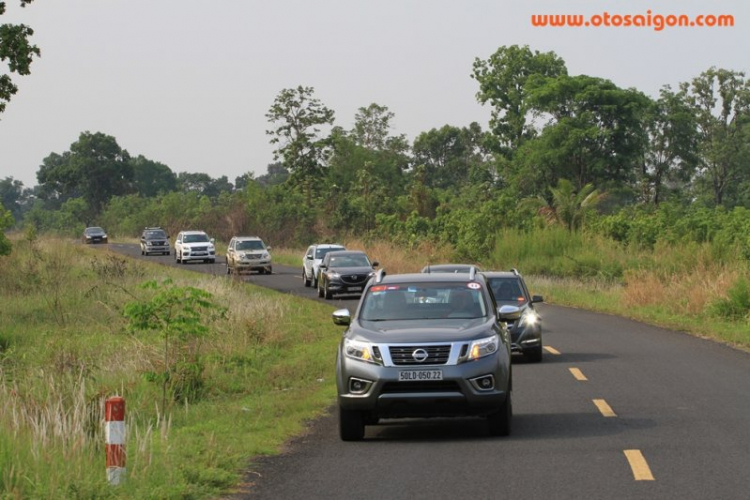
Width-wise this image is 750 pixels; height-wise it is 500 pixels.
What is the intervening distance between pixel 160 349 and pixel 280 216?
65076 mm

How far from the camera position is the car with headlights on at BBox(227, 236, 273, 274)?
5347 centimetres

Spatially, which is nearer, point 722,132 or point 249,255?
point 249,255

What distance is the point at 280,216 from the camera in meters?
86.1

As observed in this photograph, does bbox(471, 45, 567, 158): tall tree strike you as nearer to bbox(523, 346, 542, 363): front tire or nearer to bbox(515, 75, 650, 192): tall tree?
bbox(515, 75, 650, 192): tall tree

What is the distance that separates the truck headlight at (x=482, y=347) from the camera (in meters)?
12.9

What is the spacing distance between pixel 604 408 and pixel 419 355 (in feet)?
12.0

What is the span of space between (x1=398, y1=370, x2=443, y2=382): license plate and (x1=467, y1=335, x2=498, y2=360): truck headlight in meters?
0.39

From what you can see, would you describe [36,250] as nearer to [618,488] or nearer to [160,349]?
[160,349]

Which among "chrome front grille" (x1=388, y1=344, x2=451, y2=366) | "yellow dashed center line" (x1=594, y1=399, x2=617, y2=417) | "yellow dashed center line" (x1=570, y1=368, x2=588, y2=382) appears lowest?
"yellow dashed center line" (x1=570, y1=368, x2=588, y2=382)

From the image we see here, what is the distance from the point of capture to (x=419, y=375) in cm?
1272

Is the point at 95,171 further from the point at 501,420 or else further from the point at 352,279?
the point at 501,420

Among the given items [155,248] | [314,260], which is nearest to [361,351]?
[314,260]

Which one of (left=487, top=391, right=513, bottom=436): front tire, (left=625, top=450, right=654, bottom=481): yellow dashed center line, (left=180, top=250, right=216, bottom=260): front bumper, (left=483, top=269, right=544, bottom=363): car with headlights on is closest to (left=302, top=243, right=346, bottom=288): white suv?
(left=180, top=250, right=216, bottom=260): front bumper

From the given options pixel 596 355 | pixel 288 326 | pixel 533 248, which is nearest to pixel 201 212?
pixel 533 248
